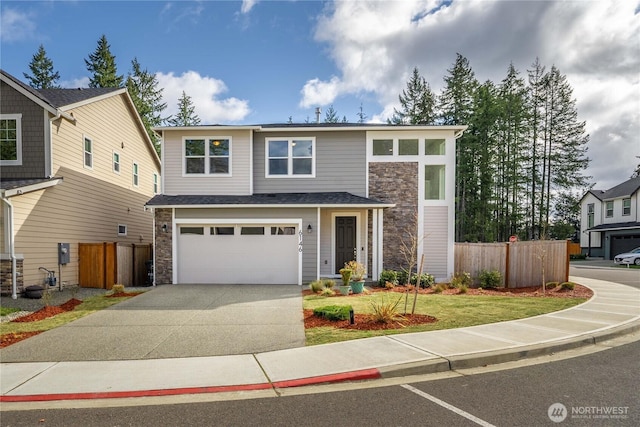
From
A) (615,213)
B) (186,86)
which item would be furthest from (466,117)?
(186,86)

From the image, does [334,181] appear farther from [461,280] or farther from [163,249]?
[163,249]

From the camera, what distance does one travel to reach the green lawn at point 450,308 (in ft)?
22.1

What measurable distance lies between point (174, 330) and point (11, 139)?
424 inches

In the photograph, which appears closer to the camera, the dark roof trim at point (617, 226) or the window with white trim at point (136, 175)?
the window with white trim at point (136, 175)

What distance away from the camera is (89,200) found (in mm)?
14633

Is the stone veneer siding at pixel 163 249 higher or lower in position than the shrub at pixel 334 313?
higher

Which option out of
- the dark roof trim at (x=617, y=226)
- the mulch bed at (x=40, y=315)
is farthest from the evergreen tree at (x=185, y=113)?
the dark roof trim at (x=617, y=226)

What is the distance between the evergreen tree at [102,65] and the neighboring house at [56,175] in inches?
610

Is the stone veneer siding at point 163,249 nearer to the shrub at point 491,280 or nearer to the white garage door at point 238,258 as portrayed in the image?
the white garage door at point 238,258

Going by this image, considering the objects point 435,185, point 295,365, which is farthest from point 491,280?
point 295,365

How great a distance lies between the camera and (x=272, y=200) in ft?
44.4

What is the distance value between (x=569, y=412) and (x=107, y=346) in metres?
6.87

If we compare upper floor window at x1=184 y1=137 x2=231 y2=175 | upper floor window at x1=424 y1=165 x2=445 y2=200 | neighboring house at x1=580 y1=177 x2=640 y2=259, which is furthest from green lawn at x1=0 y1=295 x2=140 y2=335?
neighboring house at x1=580 y1=177 x2=640 y2=259

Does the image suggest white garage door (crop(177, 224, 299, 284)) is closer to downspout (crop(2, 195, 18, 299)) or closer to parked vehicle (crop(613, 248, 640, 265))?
downspout (crop(2, 195, 18, 299))
